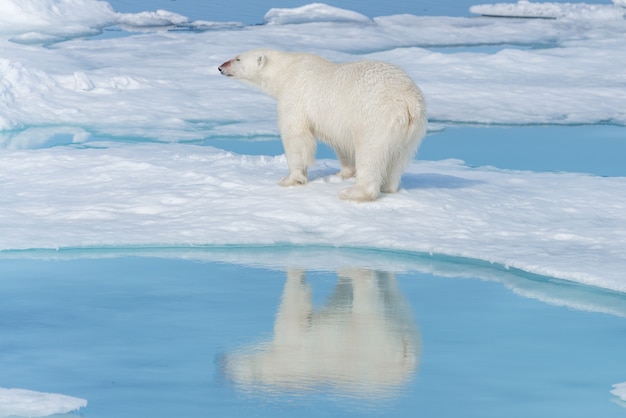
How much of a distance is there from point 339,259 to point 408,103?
90 cm

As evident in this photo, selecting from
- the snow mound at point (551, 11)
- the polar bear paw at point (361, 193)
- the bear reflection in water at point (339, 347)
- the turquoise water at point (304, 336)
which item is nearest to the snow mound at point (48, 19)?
the snow mound at point (551, 11)

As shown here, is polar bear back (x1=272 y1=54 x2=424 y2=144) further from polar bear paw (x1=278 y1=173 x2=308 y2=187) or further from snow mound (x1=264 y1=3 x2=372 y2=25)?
snow mound (x1=264 y1=3 x2=372 y2=25)

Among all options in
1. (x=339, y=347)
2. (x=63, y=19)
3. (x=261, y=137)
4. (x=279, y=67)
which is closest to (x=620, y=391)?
(x=339, y=347)

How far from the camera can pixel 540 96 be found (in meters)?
10.7

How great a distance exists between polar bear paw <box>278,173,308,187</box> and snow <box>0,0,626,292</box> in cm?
5

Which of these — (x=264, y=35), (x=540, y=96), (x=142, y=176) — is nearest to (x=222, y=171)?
(x=142, y=176)

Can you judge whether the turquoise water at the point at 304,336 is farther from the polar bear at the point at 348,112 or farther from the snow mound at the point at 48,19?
the snow mound at the point at 48,19

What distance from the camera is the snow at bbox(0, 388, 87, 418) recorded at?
3.46m

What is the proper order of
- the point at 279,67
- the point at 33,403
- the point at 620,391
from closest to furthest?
the point at 33,403, the point at 620,391, the point at 279,67

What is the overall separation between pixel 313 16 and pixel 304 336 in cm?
1336

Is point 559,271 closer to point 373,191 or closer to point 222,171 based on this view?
point 373,191

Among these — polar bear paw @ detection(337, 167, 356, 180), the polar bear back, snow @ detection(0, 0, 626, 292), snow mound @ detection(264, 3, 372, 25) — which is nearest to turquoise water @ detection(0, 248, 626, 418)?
snow @ detection(0, 0, 626, 292)

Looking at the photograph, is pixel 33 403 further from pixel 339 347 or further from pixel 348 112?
pixel 348 112

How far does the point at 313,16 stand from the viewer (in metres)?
17.2
